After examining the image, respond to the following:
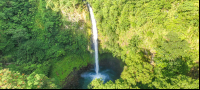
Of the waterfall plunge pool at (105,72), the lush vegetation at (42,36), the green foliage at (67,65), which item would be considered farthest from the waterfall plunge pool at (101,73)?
the lush vegetation at (42,36)

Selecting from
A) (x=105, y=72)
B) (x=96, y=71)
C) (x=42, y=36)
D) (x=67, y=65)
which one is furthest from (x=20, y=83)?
(x=105, y=72)

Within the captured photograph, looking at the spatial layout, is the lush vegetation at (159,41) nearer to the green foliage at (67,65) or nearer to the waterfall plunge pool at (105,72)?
the waterfall plunge pool at (105,72)

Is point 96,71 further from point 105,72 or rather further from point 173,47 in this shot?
point 173,47

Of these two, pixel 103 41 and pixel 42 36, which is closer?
pixel 42 36

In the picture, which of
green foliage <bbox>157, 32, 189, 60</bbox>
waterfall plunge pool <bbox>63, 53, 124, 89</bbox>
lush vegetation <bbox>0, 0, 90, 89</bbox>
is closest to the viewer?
green foliage <bbox>157, 32, 189, 60</bbox>

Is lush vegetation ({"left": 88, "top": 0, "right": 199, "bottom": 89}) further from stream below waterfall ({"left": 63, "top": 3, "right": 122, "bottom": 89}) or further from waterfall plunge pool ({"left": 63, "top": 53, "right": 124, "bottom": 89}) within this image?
waterfall plunge pool ({"left": 63, "top": 53, "right": 124, "bottom": 89})

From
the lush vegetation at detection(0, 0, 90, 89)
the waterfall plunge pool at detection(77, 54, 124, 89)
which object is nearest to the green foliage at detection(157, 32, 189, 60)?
the waterfall plunge pool at detection(77, 54, 124, 89)

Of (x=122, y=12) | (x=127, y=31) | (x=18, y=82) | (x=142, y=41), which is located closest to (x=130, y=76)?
(x=142, y=41)
